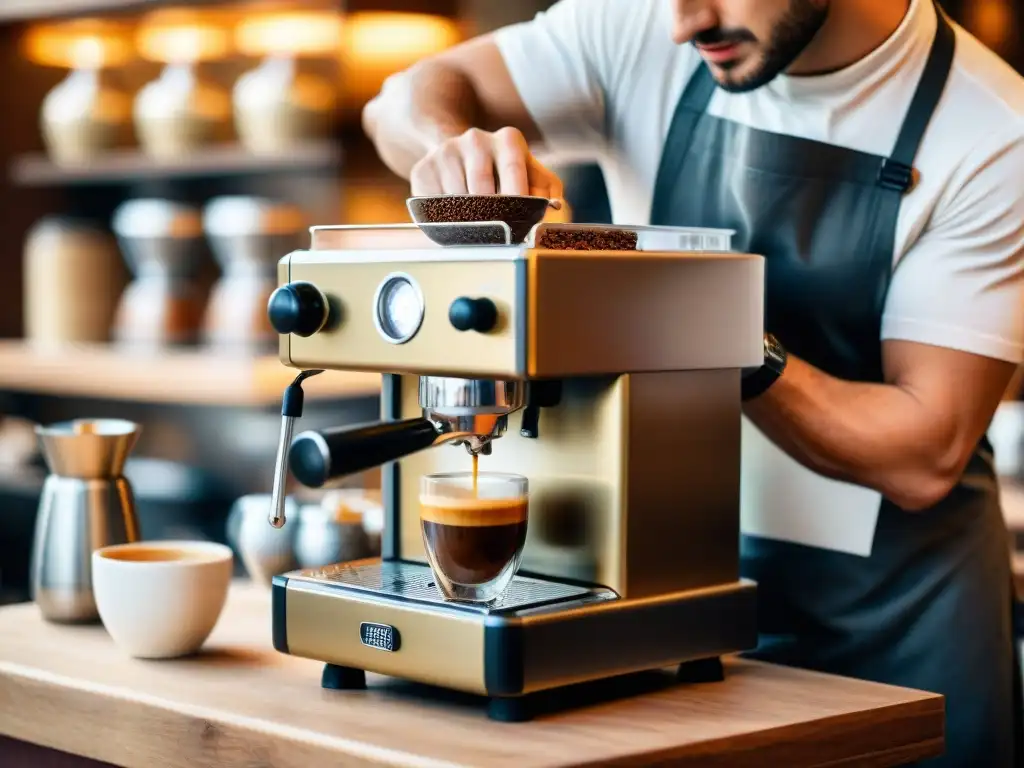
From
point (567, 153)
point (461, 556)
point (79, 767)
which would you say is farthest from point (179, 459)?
point (461, 556)

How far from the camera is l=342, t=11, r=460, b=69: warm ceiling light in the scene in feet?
10.8

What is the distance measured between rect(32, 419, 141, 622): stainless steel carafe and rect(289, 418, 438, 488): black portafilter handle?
542mm

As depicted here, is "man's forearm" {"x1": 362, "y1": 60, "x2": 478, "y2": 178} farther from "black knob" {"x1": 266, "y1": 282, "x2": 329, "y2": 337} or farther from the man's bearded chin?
"black knob" {"x1": 266, "y1": 282, "x2": 329, "y2": 337}

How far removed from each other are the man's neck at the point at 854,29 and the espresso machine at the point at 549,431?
453mm

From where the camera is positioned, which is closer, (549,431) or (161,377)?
(549,431)

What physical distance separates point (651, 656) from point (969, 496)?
0.60 metres

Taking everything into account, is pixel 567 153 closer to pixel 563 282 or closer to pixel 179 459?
pixel 563 282

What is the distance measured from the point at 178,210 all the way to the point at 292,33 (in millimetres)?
521

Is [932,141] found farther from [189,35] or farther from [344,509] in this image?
[189,35]

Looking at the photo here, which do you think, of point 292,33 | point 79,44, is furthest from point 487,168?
point 79,44

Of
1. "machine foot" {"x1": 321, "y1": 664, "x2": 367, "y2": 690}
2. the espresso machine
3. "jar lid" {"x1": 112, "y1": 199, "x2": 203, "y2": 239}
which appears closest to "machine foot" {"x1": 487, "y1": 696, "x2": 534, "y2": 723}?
the espresso machine

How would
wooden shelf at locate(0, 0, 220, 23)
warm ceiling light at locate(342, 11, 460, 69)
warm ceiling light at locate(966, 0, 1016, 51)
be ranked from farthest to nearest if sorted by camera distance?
wooden shelf at locate(0, 0, 220, 23) → warm ceiling light at locate(342, 11, 460, 69) → warm ceiling light at locate(966, 0, 1016, 51)

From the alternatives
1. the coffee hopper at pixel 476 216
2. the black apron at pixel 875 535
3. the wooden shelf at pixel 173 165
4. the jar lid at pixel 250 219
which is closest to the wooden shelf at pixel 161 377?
the jar lid at pixel 250 219

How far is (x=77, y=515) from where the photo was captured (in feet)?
5.42
